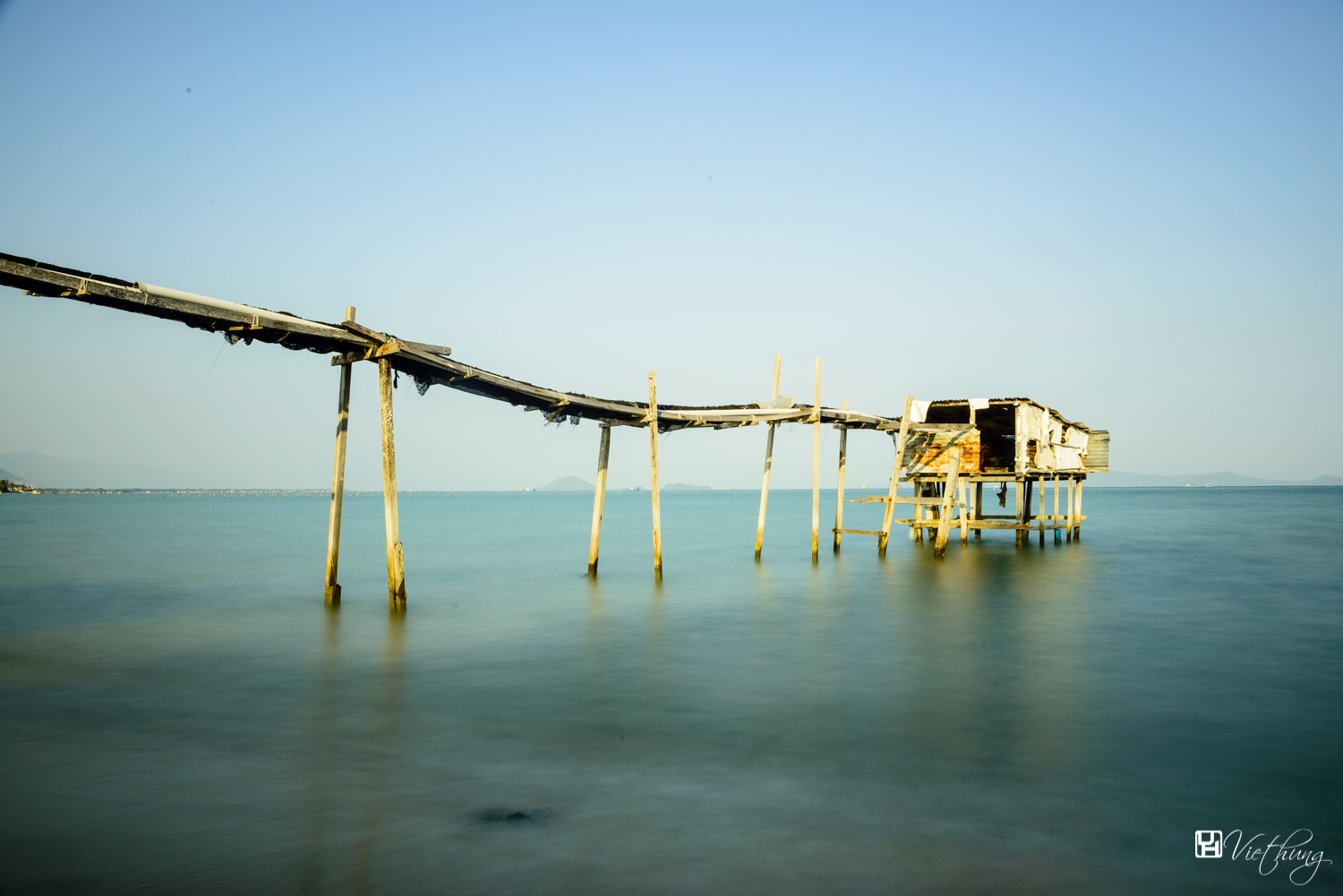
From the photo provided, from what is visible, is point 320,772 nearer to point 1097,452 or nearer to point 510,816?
point 510,816

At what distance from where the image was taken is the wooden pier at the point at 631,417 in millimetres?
10711

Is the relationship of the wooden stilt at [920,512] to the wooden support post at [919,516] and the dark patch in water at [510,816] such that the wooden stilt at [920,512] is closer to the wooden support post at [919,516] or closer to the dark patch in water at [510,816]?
the wooden support post at [919,516]

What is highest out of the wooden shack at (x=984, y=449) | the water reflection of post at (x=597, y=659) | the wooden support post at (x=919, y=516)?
the wooden shack at (x=984, y=449)

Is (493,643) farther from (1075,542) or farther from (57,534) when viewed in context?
(57,534)

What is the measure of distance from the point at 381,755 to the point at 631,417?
38.4ft

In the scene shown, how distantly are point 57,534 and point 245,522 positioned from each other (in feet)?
61.4

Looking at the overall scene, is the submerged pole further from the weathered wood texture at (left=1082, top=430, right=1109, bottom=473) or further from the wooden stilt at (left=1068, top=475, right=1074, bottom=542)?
the weathered wood texture at (left=1082, top=430, right=1109, bottom=473)

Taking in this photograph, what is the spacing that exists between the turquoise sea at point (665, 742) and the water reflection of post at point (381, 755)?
0.03 metres

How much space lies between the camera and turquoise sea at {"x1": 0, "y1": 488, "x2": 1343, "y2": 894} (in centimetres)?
590

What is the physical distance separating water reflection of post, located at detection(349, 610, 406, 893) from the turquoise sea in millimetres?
32

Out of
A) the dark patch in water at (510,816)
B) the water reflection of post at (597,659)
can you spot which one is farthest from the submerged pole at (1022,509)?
the dark patch in water at (510,816)

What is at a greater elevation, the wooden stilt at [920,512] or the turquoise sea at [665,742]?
the wooden stilt at [920,512]

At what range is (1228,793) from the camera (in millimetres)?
7469

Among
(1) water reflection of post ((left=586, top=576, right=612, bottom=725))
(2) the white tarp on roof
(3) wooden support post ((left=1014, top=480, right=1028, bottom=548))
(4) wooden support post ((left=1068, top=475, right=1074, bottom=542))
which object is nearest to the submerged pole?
(3) wooden support post ((left=1014, top=480, right=1028, bottom=548))
